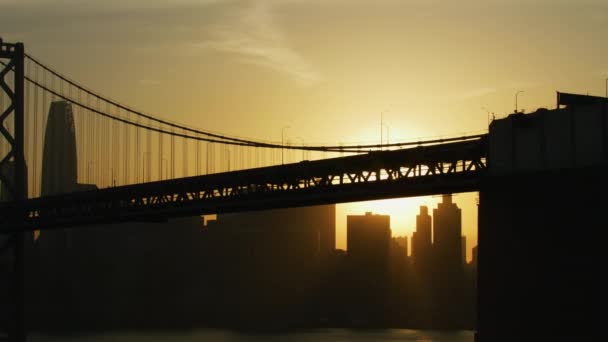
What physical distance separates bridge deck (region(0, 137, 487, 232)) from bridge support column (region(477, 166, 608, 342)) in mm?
4743

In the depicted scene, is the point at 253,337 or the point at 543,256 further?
the point at 253,337

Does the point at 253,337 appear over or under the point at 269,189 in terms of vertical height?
under

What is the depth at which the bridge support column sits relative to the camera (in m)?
40.3

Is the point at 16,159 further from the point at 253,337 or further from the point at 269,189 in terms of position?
the point at 253,337

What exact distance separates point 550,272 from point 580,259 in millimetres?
1250

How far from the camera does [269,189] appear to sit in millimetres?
64188

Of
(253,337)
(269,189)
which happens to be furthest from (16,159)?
(253,337)

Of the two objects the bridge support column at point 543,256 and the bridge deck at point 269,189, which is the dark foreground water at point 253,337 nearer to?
the bridge deck at point 269,189

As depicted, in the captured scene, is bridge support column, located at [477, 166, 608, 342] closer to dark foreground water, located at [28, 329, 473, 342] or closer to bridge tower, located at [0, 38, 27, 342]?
bridge tower, located at [0, 38, 27, 342]

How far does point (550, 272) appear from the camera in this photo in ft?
136

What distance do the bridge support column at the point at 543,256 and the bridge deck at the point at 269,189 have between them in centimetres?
474

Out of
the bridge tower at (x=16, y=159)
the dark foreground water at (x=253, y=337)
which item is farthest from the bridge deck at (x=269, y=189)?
the dark foreground water at (x=253, y=337)

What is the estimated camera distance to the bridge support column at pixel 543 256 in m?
40.3

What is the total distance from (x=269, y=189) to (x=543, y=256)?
24.6 m
